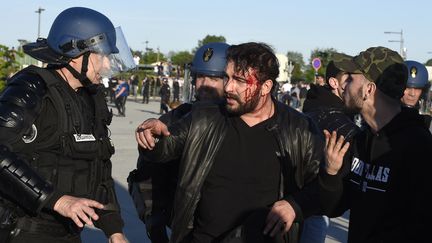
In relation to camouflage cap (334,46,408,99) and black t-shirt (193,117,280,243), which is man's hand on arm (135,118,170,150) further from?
camouflage cap (334,46,408,99)

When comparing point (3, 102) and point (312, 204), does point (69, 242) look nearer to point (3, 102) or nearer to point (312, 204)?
point (3, 102)

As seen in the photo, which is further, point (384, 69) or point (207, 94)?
point (207, 94)

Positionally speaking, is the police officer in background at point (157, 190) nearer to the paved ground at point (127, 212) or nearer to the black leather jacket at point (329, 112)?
the black leather jacket at point (329, 112)

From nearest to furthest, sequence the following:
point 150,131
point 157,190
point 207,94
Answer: point 150,131 → point 157,190 → point 207,94

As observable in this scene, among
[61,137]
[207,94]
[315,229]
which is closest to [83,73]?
[61,137]

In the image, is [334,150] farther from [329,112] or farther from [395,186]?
[329,112]

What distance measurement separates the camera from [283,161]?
10.5 ft

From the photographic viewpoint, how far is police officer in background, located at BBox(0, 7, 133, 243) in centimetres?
278

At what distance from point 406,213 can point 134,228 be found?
14.9 ft

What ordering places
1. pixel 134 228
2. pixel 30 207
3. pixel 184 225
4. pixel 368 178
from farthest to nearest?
1. pixel 134 228
2. pixel 184 225
3. pixel 368 178
4. pixel 30 207

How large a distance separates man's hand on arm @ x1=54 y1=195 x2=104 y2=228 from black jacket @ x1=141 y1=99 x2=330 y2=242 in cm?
51

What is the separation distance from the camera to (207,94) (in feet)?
13.7

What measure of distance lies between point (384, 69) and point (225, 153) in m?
0.84

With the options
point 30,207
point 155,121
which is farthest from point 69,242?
point 155,121
